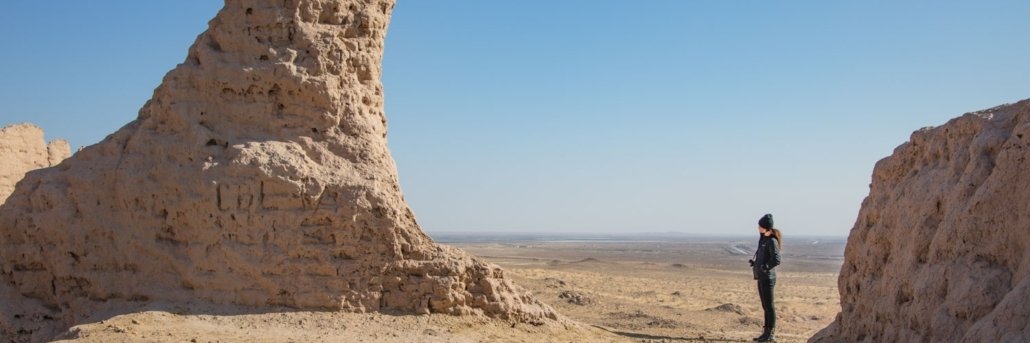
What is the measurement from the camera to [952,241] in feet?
20.5

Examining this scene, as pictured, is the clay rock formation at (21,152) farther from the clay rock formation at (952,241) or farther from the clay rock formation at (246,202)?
the clay rock formation at (952,241)

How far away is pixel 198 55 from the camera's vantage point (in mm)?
9039

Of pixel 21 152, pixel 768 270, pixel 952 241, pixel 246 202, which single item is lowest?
pixel 768 270

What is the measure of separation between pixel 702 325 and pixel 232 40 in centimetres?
836

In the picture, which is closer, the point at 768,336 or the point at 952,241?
the point at 952,241

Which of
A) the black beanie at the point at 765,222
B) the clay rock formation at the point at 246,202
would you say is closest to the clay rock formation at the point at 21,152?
the clay rock formation at the point at 246,202

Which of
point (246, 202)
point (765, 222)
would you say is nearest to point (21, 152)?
point (246, 202)

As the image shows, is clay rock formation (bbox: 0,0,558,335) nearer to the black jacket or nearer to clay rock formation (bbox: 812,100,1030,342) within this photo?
the black jacket

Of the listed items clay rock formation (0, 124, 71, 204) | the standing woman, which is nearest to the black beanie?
the standing woman

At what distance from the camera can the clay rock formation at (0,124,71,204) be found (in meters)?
12.6

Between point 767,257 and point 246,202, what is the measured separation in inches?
229

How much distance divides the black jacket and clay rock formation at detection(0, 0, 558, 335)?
3198mm

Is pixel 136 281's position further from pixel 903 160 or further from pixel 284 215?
pixel 903 160

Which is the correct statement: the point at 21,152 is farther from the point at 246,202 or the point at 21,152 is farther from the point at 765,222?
the point at 765,222
